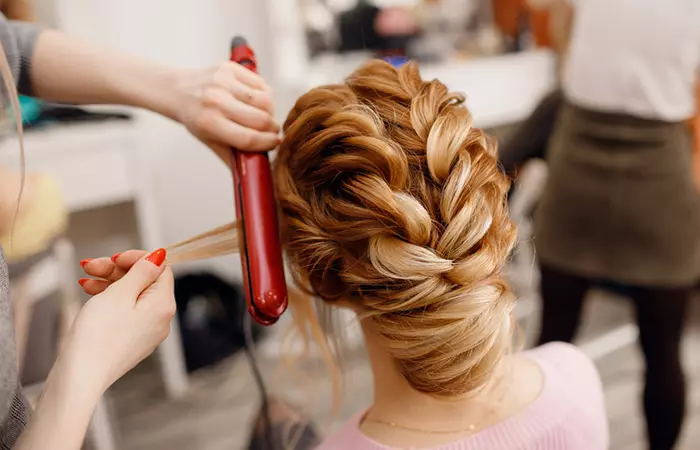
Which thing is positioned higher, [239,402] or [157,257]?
[157,257]

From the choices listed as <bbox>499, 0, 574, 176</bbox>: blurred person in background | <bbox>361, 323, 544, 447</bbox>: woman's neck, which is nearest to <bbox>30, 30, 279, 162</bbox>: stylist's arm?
<bbox>361, 323, 544, 447</bbox>: woman's neck

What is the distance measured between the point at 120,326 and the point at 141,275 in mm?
55

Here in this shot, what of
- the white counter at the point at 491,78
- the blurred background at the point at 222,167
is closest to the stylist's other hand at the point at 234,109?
the blurred background at the point at 222,167

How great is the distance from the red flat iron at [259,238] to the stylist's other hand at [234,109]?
0.02 metres

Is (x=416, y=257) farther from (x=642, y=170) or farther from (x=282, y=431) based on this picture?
(x=642, y=170)

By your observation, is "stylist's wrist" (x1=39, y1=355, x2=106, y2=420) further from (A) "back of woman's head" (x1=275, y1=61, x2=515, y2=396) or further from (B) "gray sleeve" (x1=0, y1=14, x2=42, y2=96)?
(B) "gray sleeve" (x1=0, y1=14, x2=42, y2=96)

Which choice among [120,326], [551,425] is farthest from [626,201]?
[120,326]

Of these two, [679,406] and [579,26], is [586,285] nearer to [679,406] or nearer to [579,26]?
[679,406]

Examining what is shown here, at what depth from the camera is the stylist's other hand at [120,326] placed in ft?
1.45

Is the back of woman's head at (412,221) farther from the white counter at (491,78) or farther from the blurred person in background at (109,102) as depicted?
the white counter at (491,78)

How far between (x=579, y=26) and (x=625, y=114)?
202mm

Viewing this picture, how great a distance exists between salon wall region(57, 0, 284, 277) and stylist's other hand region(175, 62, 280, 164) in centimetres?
138

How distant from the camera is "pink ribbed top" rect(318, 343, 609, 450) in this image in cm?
67

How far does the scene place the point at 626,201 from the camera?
1197 mm
